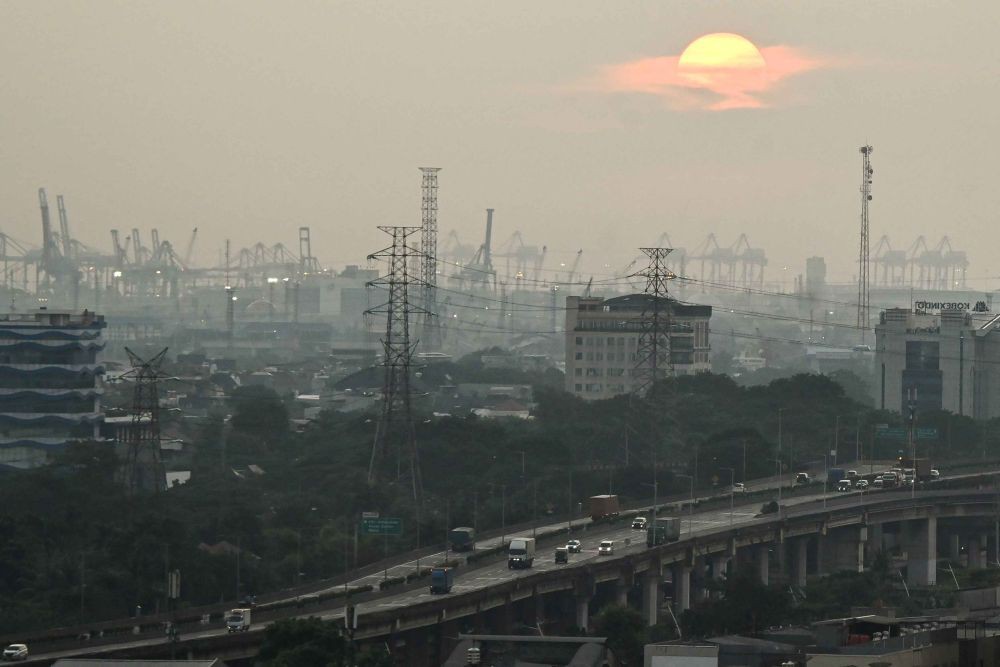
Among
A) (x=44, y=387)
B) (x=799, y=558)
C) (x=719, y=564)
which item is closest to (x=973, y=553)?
(x=799, y=558)

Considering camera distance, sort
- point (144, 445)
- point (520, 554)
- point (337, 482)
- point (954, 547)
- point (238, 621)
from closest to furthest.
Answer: point (238, 621)
point (520, 554)
point (954, 547)
point (337, 482)
point (144, 445)

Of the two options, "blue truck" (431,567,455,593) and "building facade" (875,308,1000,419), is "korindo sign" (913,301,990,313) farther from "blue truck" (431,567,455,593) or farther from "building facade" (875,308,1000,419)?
"blue truck" (431,567,455,593)

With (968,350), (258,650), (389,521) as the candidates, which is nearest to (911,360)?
(968,350)

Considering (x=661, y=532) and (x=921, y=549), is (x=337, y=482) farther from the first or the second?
(x=661, y=532)

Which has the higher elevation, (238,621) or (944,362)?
(944,362)

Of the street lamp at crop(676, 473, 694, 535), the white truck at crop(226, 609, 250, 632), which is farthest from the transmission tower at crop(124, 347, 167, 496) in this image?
the white truck at crop(226, 609, 250, 632)

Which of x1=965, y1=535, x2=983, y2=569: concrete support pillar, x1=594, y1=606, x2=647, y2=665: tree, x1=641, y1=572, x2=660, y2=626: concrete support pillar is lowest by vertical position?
x1=965, y1=535, x2=983, y2=569: concrete support pillar
